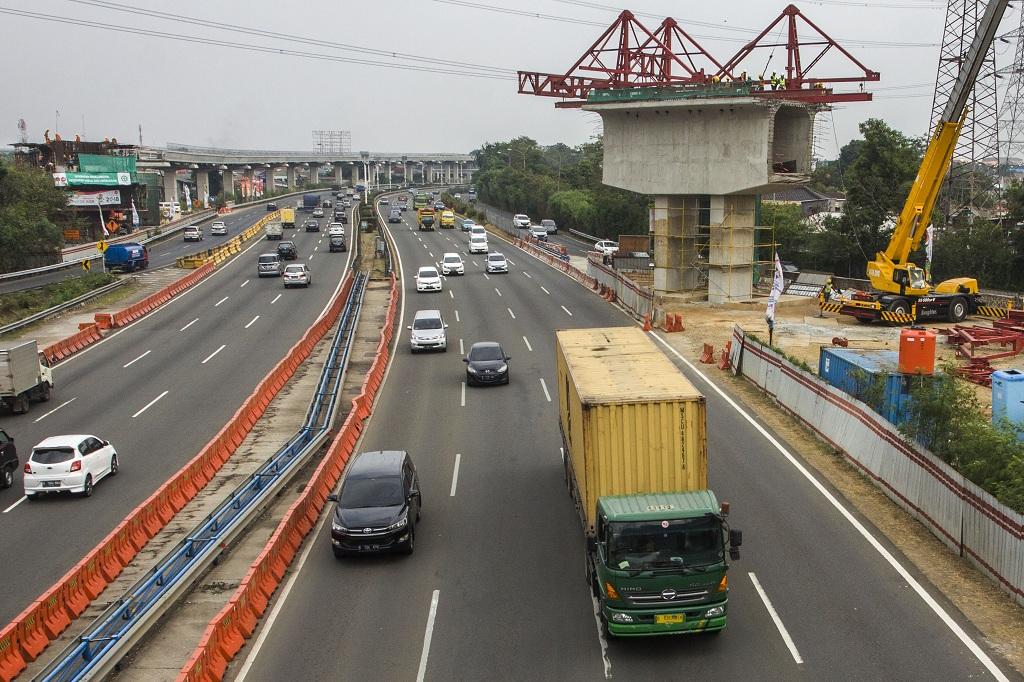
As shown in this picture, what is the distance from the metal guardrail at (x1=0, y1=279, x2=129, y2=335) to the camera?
48.2 metres

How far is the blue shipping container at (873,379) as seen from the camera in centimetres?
2491

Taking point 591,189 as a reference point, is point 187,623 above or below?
below

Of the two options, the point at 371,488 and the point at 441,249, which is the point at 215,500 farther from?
the point at 441,249

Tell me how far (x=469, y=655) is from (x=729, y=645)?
4.07m

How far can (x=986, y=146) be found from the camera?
199ft

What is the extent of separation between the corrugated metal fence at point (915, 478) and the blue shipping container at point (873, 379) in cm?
91

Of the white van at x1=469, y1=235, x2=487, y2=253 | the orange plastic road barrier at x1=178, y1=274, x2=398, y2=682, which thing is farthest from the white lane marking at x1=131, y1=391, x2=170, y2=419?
the white van at x1=469, y1=235, x2=487, y2=253

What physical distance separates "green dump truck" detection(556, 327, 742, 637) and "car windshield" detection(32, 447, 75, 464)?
1293cm

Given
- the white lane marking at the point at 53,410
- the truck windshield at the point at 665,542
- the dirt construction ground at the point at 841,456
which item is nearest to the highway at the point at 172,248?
the white lane marking at the point at 53,410

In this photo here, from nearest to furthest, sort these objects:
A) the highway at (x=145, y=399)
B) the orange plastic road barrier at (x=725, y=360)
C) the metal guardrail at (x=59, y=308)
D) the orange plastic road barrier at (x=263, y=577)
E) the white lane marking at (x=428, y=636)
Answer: the orange plastic road barrier at (x=263, y=577) → the white lane marking at (x=428, y=636) → the highway at (x=145, y=399) → the orange plastic road barrier at (x=725, y=360) → the metal guardrail at (x=59, y=308)

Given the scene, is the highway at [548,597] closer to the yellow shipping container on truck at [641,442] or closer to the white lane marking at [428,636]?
the white lane marking at [428,636]

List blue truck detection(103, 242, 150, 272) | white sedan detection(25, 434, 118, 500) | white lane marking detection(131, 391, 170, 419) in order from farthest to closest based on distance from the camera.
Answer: blue truck detection(103, 242, 150, 272) → white lane marking detection(131, 391, 170, 419) → white sedan detection(25, 434, 118, 500)

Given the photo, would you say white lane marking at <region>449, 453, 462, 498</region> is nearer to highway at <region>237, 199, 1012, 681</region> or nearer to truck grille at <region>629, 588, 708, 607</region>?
highway at <region>237, 199, 1012, 681</region>

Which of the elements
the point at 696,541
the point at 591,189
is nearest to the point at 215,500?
the point at 696,541
